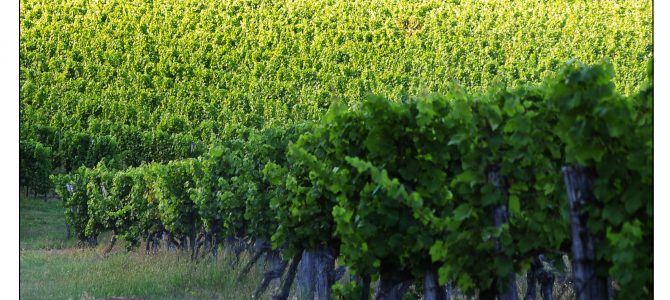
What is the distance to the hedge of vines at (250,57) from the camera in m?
32.8

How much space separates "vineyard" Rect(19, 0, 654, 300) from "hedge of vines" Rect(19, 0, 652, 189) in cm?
13

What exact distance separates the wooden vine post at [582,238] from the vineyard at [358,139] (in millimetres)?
10

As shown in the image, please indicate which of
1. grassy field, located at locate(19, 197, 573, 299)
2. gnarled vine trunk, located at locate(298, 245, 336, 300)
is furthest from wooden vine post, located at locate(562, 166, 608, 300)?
gnarled vine trunk, located at locate(298, 245, 336, 300)

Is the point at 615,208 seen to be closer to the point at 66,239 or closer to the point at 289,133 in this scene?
the point at 289,133

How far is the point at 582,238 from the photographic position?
4898mm

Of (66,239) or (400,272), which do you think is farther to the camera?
(66,239)

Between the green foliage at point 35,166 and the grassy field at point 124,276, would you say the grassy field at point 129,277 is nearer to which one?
the grassy field at point 124,276

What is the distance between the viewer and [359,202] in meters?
6.93

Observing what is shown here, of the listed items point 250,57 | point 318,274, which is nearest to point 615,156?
point 318,274

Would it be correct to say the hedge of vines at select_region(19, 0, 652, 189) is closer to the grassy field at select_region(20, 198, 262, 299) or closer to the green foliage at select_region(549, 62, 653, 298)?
the grassy field at select_region(20, 198, 262, 299)

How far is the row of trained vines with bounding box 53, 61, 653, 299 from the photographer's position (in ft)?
15.0

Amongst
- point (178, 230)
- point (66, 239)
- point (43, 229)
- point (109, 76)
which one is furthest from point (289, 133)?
point (109, 76)

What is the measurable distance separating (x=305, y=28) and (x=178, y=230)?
1183 inches

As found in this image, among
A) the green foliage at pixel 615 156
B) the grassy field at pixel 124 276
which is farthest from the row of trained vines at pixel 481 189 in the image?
the grassy field at pixel 124 276
